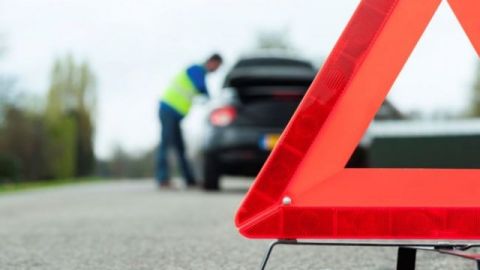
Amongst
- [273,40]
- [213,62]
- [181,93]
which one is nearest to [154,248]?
[213,62]

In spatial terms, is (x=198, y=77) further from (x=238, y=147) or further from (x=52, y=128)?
(x=52, y=128)

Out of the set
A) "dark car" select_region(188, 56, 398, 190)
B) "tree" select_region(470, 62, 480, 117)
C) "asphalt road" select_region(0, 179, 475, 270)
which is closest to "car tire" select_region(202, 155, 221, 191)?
"dark car" select_region(188, 56, 398, 190)

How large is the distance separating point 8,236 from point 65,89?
178 feet

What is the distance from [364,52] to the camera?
245 cm

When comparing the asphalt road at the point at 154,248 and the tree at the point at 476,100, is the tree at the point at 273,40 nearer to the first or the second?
the tree at the point at 476,100

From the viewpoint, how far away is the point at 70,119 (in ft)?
175

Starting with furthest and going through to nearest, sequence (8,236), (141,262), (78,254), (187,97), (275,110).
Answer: (187,97) < (275,110) < (8,236) < (78,254) < (141,262)

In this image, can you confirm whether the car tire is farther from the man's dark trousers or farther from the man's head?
the man's head

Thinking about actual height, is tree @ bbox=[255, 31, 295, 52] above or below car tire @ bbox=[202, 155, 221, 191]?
above

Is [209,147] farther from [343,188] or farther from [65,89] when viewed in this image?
[65,89]

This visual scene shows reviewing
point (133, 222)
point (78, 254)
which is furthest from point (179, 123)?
point (78, 254)

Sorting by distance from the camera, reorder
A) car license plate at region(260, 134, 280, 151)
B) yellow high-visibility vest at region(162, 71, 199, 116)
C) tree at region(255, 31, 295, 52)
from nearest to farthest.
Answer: car license plate at region(260, 134, 280, 151) < yellow high-visibility vest at region(162, 71, 199, 116) < tree at region(255, 31, 295, 52)

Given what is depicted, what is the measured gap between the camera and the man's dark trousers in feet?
39.9

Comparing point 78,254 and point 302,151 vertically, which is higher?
point 302,151
